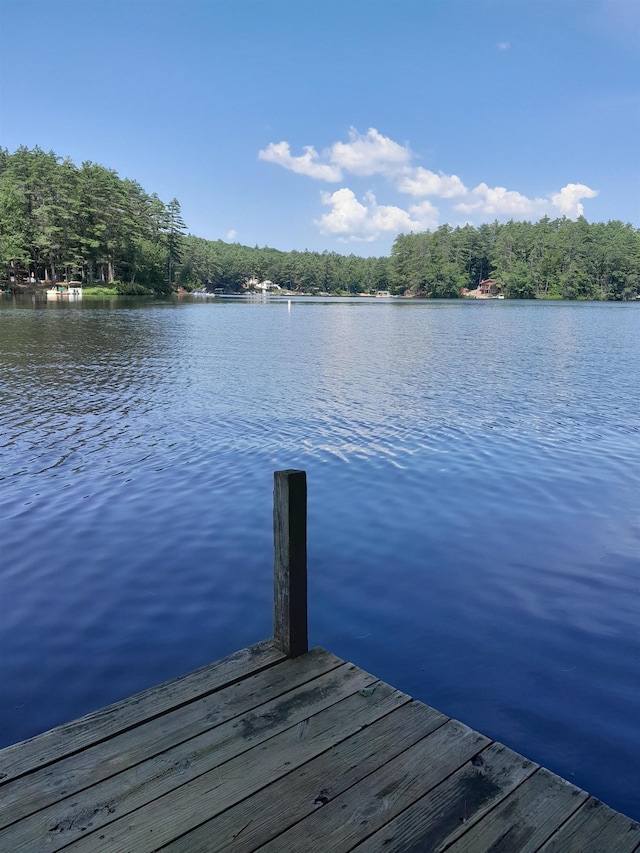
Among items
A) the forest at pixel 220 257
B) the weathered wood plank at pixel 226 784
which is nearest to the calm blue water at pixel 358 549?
the weathered wood plank at pixel 226 784

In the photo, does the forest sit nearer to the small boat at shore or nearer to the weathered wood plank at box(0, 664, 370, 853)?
the small boat at shore

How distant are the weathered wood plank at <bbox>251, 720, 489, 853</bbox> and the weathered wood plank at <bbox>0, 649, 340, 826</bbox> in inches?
28.1

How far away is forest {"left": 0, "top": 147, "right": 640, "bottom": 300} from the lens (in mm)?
78062

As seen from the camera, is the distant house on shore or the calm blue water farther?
the distant house on shore

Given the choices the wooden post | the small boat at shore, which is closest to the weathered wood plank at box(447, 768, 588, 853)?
the wooden post

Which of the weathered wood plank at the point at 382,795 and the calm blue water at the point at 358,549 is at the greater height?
the weathered wood plank at the point at 382,795

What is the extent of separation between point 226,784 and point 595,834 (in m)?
1.54

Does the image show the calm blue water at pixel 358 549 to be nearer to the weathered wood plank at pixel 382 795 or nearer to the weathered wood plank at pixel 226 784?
the weathered wood plank at pixel 382 795

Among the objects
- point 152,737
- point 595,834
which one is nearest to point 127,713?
point 152,737

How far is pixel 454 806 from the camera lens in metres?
2.54

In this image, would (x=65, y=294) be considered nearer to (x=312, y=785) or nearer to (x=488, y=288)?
(x=312, y=785)

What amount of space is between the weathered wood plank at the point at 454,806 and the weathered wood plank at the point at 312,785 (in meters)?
0.28

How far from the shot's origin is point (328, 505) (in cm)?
855

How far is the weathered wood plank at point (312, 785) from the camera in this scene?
93.5 inches
